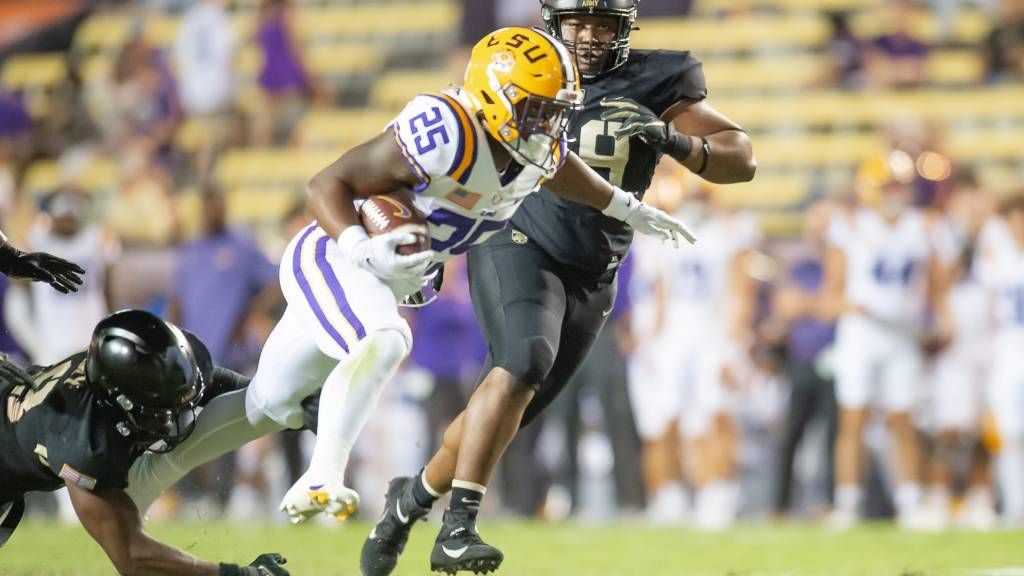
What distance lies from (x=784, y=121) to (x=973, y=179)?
3.03m

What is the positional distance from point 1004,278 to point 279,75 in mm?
6212

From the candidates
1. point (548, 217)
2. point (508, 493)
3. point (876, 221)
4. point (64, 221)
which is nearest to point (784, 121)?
point (876, 221)

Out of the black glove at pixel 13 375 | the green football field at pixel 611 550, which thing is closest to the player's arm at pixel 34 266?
the black glove at pixel 13 375

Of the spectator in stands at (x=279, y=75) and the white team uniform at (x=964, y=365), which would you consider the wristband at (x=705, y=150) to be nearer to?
the white team uniform at (x=964, y=365)

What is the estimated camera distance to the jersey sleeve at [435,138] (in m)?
4.24

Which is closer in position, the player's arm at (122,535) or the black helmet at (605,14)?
the player's arm at (122,535)

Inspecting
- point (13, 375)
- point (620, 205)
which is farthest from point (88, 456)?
point (620, 205)

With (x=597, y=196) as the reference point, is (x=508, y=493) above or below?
below

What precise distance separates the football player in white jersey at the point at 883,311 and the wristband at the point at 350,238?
4861mm

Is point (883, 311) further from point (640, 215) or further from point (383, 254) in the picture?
point (383, 254)

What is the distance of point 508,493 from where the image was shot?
919 cm

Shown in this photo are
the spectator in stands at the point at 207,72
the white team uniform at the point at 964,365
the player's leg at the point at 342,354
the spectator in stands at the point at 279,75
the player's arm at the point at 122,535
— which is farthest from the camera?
the spectator in stands at the point at 207,72

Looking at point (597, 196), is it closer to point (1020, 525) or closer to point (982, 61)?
point (1020, 525)

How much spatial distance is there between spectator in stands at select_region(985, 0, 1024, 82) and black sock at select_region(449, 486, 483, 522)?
27.7ft
